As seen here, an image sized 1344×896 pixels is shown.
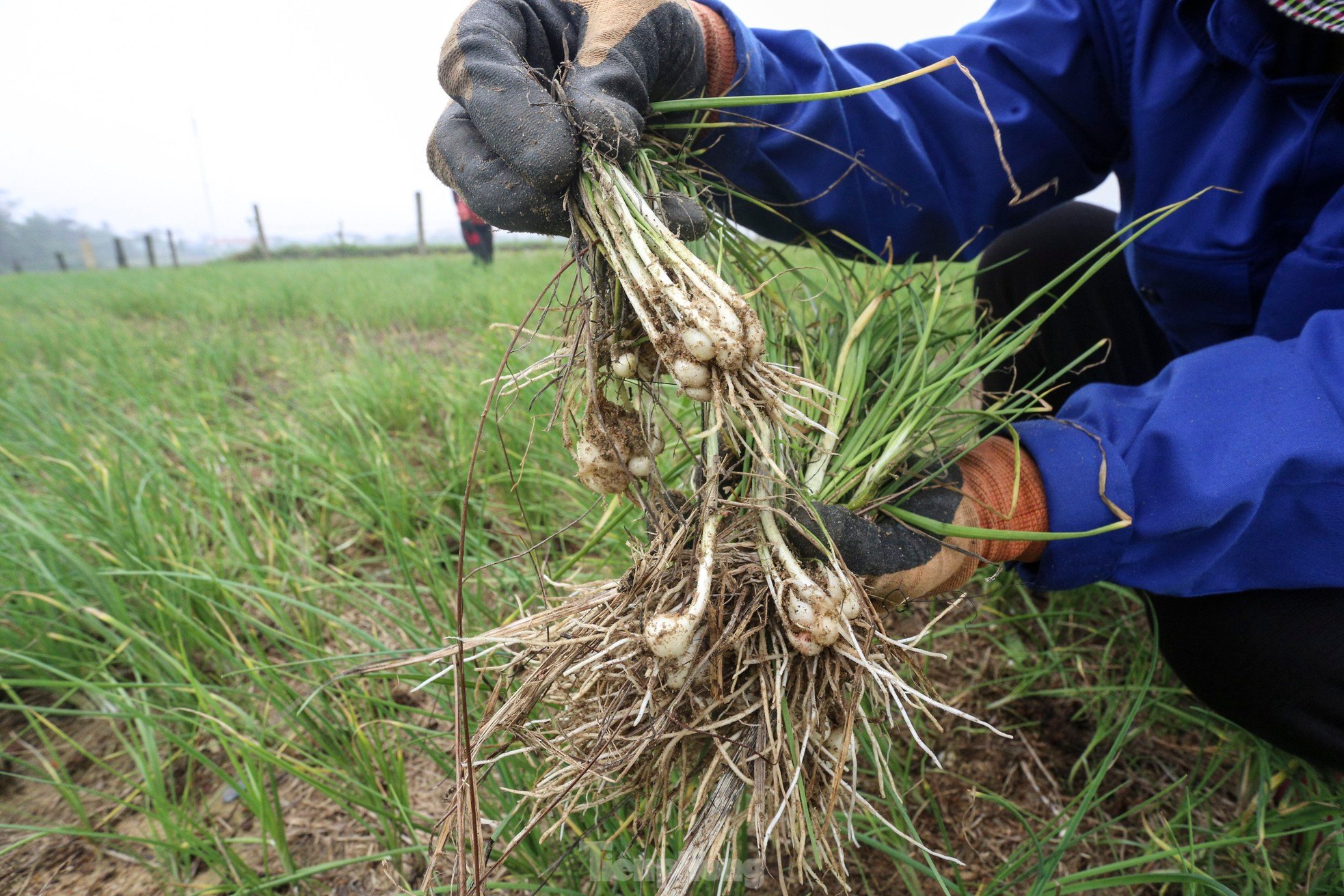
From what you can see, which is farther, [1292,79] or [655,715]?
[1292,79]

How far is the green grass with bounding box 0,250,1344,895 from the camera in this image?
800 mm

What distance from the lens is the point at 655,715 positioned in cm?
70

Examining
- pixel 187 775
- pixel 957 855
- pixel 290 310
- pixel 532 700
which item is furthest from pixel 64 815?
pixel 290 310

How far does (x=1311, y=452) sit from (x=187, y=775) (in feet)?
4.81

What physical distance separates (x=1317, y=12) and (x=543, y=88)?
1008mm

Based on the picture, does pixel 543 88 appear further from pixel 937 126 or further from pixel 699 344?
pixel 937 126

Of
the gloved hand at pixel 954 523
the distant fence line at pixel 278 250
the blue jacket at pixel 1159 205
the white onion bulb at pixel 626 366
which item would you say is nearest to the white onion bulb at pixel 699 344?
the white onion bulb at pixel 626 366

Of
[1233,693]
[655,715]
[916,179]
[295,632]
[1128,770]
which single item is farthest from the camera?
[916,179]

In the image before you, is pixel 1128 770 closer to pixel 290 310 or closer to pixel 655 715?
pixel 655 715

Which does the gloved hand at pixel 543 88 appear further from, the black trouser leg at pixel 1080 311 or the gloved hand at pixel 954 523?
the black trouser leg at pixel 1080 311

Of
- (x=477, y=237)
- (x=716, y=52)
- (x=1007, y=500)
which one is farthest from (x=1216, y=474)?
(x=477, y=237)

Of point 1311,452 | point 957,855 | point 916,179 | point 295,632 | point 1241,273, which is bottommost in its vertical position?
point 957,855

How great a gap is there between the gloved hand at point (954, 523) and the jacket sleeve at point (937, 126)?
1.68ft

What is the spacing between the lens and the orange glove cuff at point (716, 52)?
3.35 feet
